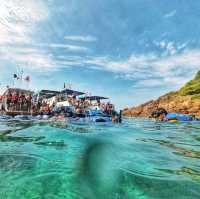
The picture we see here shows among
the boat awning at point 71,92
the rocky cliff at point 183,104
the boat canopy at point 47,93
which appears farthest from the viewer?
the rocky cliff at point 183,104

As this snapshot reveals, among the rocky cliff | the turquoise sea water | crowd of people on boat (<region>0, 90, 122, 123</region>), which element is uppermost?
the rocky cliff

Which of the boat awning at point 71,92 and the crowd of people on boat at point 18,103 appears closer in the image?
the crowd of people on boat at point 18,103

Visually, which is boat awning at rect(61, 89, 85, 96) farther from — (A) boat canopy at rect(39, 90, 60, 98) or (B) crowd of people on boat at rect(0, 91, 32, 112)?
(B) crowd of people on boat at rect(0, 91, 32, 112)

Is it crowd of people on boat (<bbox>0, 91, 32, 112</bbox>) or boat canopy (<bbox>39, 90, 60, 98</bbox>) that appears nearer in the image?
crowd of people on boat (<bbox>0, 91, 32, 112</bbox>)

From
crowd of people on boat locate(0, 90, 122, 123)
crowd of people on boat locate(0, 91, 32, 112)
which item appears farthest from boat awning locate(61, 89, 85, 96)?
crowd of people on boat locate(0, 91, 32, 112)

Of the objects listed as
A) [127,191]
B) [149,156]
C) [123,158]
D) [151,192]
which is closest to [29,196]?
[127,191]

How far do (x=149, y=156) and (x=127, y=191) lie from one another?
167 inches

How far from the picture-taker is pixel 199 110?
254ft

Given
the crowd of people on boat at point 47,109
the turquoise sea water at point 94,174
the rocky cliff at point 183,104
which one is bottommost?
the turquoise sea water at point 94,174

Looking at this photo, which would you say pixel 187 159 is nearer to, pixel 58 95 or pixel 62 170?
pixel 62 170

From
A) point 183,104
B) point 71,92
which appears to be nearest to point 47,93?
point 71,92

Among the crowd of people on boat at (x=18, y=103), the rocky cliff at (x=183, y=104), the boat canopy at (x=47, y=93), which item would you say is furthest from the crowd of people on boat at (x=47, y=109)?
the rocky cliff at (x=183, y=104)

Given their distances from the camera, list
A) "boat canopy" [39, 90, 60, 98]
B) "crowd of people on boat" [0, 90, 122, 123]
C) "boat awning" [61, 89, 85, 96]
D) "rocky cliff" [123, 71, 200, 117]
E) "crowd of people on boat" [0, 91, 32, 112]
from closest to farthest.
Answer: "crowd of people on boat" [0, 90, 122, 123] < "crowd of people on boat" [0, 91, 32, 112] < "boat awning" [61, 89, 85, 96] < "boat canopy" [39, 90, 60, 98] < "rocky cliff" [123, 71, 200, 117]

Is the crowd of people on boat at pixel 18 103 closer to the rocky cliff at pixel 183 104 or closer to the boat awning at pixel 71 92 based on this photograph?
the boat awning at pixel 71 92
